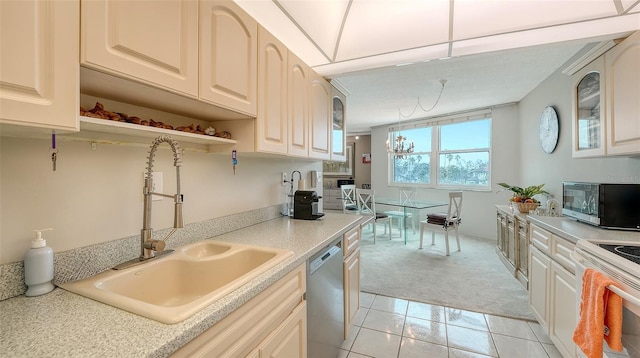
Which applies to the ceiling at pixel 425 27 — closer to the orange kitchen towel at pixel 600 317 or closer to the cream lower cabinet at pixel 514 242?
the orange kitchen towel at pixel 600 317

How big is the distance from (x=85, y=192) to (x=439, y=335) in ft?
7.81

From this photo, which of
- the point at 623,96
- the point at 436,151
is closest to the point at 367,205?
the point at 436,151

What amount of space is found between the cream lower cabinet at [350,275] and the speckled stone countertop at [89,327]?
993mm

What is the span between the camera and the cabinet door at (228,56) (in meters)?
1.06

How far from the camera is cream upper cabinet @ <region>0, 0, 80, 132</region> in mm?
571

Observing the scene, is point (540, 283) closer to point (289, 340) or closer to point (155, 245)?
point (289, 340)

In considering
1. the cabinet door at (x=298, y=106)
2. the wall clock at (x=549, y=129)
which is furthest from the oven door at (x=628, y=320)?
the wall clock at (x=549, y=129)

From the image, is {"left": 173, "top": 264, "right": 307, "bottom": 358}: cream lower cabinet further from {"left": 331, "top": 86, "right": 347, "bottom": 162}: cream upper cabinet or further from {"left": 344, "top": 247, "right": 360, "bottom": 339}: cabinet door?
{"left": 331, "top": 86, "right": 347, "bottom": 162}: cream upper cabinet

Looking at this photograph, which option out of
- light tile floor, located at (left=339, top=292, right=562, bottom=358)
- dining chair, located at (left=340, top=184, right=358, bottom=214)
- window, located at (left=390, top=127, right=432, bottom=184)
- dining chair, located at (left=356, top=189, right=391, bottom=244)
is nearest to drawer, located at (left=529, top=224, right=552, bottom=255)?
light tile floor, located at (left=339, top=292, right=562, bottom=358)

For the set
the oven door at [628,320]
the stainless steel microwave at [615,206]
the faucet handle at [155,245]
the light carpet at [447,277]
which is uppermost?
the stainless steel microwave at [615,206]

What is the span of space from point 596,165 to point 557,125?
2.62 ft

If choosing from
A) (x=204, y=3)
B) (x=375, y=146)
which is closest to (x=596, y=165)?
(x=204, y=3)

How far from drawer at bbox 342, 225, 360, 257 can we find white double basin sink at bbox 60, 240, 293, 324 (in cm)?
75

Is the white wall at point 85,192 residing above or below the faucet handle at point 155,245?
above
